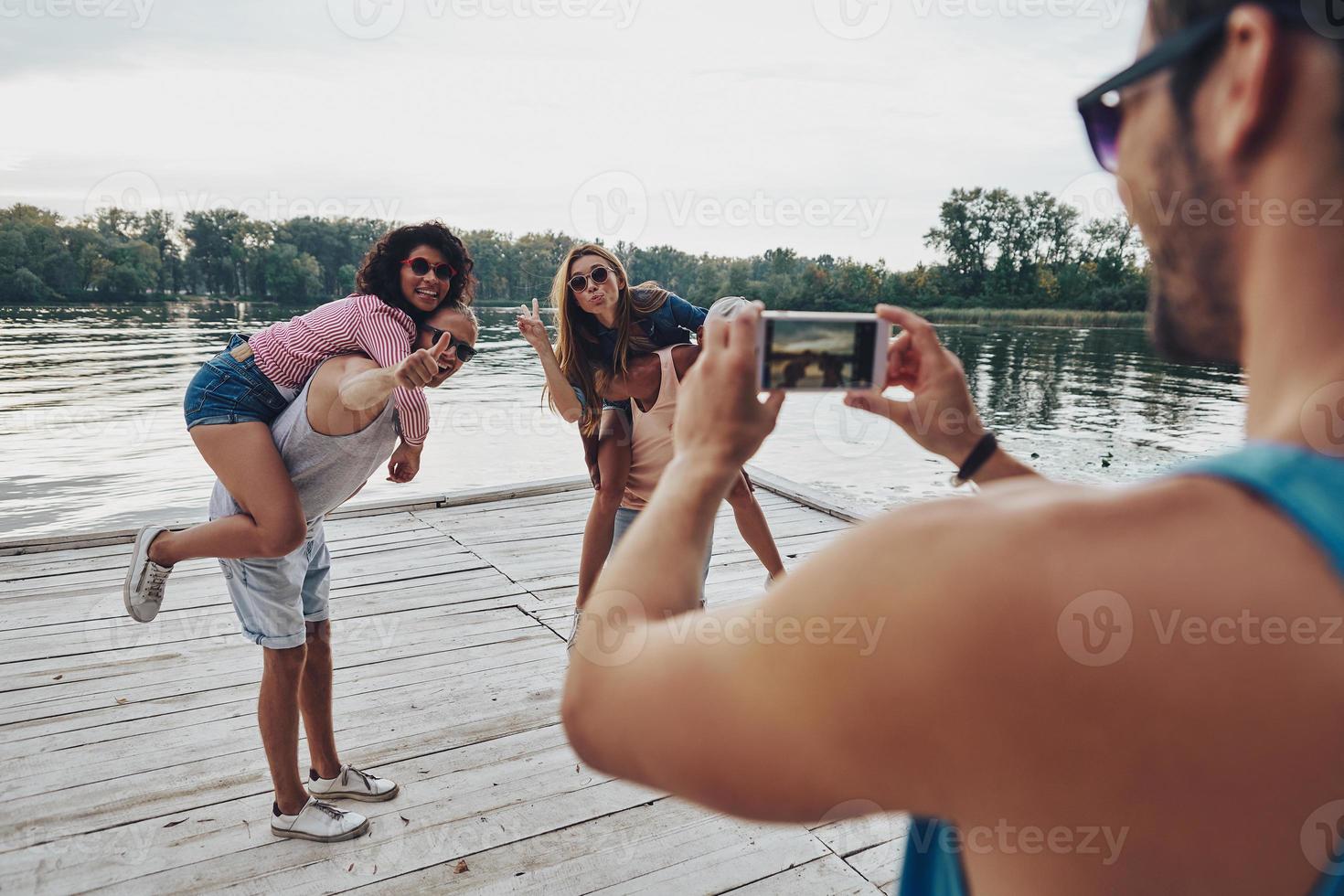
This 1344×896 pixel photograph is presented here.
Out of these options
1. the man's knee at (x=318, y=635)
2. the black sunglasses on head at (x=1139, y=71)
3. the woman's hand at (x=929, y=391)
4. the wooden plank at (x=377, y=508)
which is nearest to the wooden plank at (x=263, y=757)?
the man's knee at (x=318, y=635)

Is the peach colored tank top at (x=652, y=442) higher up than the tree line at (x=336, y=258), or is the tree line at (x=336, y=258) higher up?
the tree line at (x=336, y=258)

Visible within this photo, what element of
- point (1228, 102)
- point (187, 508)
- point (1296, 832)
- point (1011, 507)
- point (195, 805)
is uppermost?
point (1228, 102)

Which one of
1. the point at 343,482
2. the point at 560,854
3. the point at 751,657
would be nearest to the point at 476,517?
the point at 343,482

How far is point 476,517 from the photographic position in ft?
19.1

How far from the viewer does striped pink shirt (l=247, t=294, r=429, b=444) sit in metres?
2.61

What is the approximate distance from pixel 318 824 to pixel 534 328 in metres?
2.38

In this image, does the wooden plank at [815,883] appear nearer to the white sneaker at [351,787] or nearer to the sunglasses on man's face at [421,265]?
the white sneaker at [351,787]

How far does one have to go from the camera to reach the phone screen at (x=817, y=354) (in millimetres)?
836

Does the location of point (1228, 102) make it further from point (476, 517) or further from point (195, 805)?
point (476, 517)

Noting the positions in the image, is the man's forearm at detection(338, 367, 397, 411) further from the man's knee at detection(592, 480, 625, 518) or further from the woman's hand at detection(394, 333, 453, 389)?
the man's knee at detection(592, 480, 625, 518)

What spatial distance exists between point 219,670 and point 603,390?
2098 millimetres

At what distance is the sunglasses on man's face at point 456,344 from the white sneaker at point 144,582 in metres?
1.20

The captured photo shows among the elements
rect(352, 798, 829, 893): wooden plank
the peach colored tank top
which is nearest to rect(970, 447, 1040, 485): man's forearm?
rect(352, 798, 829, 893): wooden plank

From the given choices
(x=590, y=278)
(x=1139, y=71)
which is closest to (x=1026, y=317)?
(x=590, y=278)
